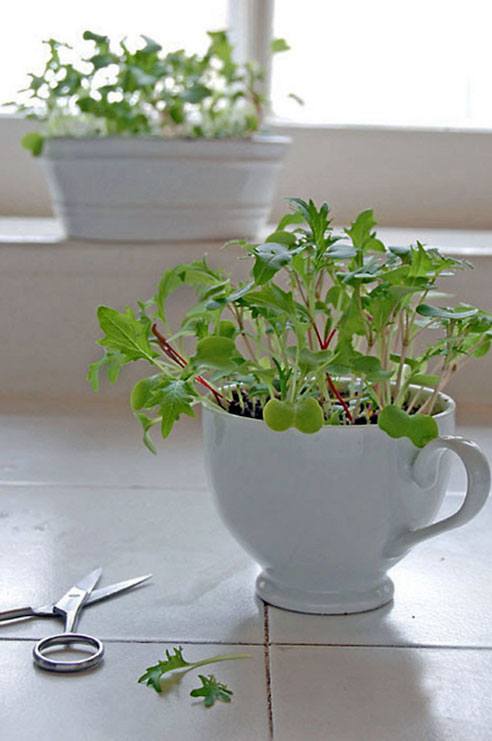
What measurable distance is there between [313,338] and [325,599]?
0.16 metres

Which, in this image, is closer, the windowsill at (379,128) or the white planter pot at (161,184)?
the white planter pot at (161,184)

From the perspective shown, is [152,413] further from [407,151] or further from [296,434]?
[407,151]

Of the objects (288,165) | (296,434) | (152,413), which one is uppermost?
(296,434)

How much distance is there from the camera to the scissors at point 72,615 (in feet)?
1.93

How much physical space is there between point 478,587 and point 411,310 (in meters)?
0.19

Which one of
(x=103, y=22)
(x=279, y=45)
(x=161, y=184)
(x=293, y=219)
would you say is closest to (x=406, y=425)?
(x=293, y=219)

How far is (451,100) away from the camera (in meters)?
1.58

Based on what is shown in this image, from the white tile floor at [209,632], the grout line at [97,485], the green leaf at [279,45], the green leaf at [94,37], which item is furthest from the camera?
the green leaf at [279,45]

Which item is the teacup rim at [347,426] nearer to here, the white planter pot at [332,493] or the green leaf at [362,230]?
the white planter pot at [332,493]

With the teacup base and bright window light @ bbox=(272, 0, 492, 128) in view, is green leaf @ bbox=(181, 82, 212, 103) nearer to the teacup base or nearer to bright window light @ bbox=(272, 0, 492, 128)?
bright window light @ bbox=(272, 0, 492, 128)

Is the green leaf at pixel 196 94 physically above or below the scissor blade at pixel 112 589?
above

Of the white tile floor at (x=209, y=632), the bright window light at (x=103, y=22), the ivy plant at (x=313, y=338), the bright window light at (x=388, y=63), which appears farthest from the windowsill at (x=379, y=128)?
the ivy plant at (x=313, y=338)

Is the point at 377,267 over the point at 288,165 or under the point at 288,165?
over

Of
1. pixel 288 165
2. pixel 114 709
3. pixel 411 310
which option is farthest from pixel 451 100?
pixel 114 709
